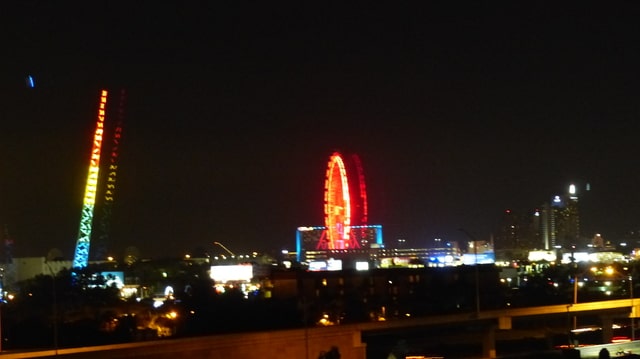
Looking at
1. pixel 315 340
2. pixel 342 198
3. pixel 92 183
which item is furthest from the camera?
pixel 342 198

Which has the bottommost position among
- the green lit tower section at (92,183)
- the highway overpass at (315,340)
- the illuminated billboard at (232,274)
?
the highway overpass at (315,340)

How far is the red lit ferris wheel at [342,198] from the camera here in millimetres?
102938

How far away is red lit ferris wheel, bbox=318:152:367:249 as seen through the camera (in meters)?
103

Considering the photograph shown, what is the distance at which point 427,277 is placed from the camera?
9312cm

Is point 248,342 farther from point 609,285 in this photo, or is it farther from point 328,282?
point 609,285

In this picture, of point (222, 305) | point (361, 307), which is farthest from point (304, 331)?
point (361, 307)

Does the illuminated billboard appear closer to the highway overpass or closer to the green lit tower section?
the green lit tower section

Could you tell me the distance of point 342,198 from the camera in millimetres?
104125

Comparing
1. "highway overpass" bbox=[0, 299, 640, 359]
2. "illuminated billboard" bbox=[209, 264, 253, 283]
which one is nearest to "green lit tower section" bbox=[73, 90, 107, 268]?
"illuminated billboard" bbox=[209, 264, 253, 283]

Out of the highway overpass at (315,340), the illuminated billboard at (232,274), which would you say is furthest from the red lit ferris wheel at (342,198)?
the highway overpass at (315,340)

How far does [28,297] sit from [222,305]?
752 inches

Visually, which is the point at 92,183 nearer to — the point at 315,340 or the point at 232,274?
the point at 232,274

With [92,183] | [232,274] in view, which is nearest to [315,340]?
[92,183]

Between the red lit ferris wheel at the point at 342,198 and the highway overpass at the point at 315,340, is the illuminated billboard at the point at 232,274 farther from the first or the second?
the highway overpass at the point at 315,340
